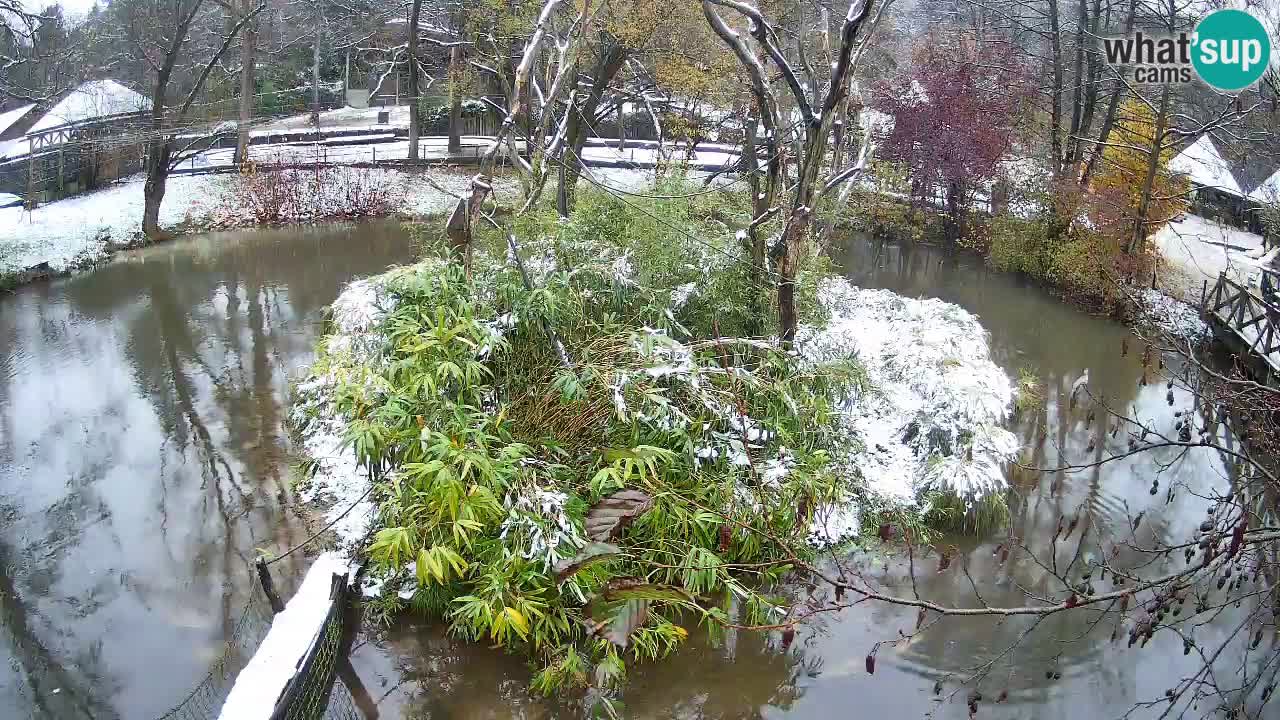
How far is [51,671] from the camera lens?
634 centimetres

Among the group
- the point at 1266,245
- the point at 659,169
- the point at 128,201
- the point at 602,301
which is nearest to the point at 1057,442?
the point at 602,301

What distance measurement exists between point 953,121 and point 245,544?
13682mm

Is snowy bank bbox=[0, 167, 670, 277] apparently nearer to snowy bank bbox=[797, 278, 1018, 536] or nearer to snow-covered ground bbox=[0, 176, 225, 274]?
snow-covered ground bbox=[0, 176, 225, 274]

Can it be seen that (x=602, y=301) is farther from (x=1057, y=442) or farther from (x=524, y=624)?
(x=1057, y=442)

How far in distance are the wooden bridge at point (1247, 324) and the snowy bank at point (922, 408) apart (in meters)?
3.07

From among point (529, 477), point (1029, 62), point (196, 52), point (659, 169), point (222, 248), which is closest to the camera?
point (529, 477)

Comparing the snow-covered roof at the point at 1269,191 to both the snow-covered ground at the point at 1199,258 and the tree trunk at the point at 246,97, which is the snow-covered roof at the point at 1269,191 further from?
the tree trunk at the point at 246,97

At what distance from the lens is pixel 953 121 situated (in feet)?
54.7

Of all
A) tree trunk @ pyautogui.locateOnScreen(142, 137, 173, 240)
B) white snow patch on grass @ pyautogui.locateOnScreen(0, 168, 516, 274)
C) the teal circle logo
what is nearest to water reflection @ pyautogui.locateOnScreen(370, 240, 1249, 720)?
the teal circle logo

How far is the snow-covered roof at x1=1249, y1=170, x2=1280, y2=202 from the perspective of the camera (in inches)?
571

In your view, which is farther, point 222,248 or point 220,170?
point 220,170

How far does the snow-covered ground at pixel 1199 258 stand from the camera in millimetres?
14234

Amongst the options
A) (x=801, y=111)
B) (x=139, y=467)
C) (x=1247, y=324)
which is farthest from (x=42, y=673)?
(x=1247, y=324)

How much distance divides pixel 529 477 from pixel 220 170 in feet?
53.0
